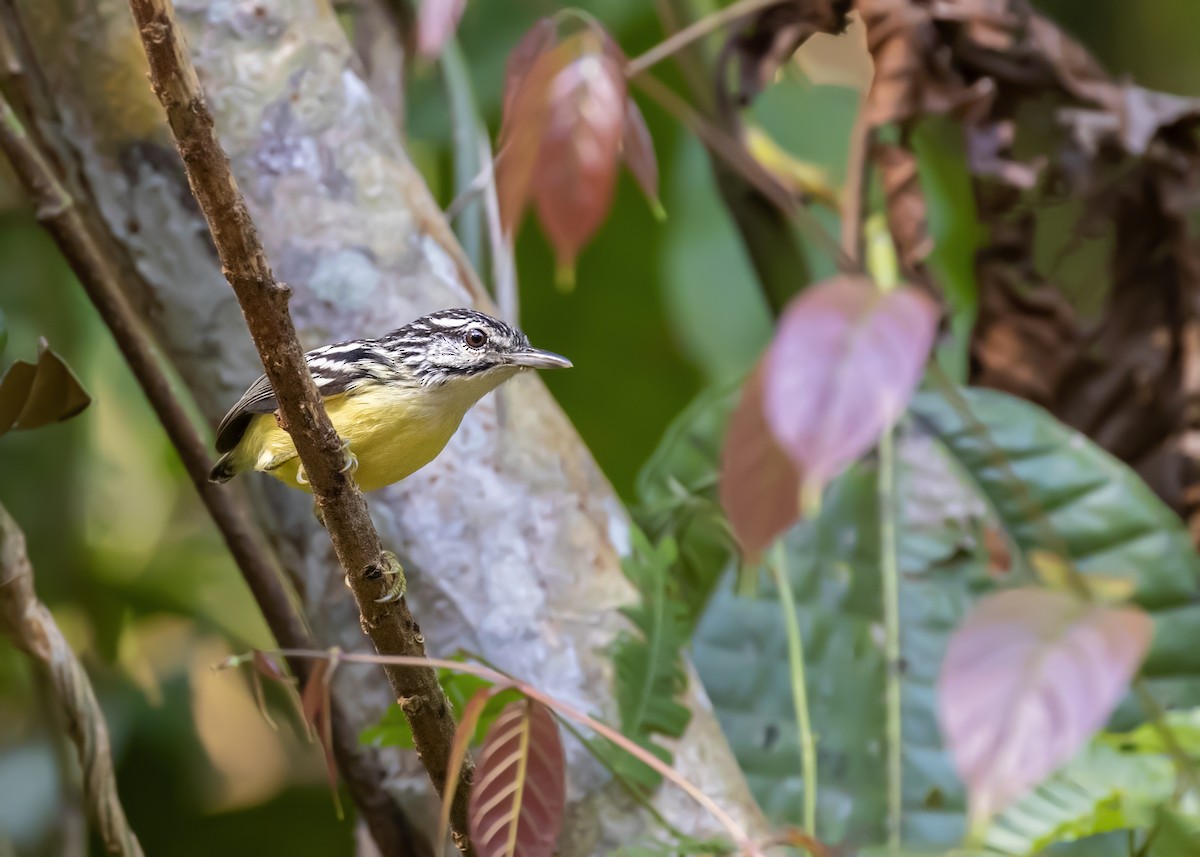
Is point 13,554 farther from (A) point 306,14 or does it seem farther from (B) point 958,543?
(B) point 958,543

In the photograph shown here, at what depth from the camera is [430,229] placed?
253 cm

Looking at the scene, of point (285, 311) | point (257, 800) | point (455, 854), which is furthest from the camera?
point (257, 800)

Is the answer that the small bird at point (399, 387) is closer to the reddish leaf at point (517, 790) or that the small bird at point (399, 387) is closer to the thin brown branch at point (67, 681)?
the thin brown branch at point (67, 681)

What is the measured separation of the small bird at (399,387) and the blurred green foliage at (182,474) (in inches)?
58.6

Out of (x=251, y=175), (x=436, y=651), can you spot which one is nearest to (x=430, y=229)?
(x=251, y=175)

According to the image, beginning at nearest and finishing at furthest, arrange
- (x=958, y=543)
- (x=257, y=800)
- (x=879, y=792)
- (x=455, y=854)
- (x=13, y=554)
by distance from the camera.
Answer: (x=13, y=554)
(x=455, y=854)
(x=879, y=792)
(x=958, y=543)
(x=257, y=800)

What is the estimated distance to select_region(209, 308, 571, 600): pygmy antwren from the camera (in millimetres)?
2395

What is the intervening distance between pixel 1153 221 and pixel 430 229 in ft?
6.51

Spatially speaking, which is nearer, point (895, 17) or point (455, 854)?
point (455, 854)

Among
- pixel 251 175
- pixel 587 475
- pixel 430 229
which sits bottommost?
pixel 587 475

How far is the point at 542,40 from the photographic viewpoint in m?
1.70

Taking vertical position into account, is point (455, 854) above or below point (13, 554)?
below

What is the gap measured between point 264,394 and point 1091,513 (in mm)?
2031

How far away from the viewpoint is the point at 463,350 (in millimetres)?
2469
